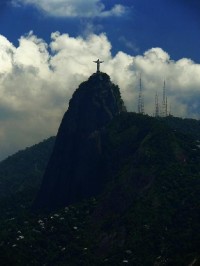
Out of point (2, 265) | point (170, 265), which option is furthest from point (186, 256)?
point (2, 265)

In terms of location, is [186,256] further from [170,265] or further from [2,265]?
[2,265]
